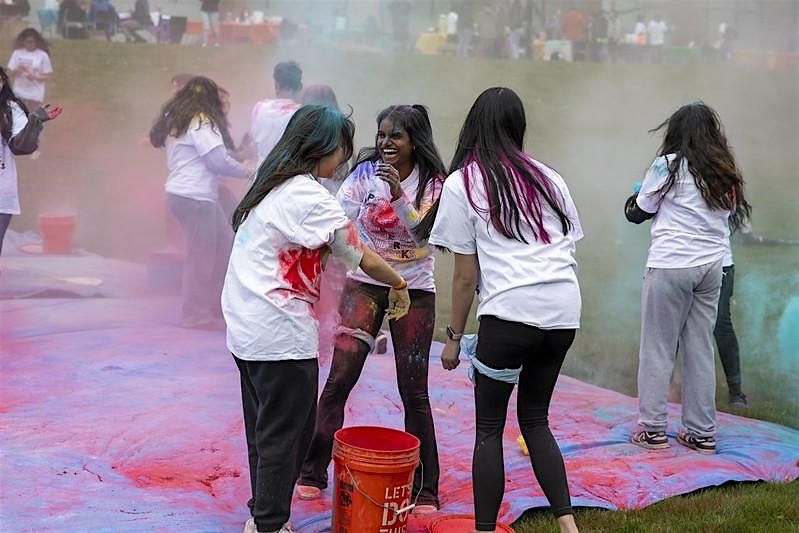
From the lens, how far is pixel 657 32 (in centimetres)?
1270

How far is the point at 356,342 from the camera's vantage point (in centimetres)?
361

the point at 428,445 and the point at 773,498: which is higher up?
the point at 428,445

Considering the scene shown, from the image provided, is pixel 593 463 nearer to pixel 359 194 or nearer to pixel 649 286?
pixel 649 286

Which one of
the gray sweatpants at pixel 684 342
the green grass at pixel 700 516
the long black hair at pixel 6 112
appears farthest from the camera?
the long black hair at pixel 6 112

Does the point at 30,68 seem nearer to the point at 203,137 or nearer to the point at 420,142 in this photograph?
the point at 203,137

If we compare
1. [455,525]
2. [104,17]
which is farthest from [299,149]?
[104,17]

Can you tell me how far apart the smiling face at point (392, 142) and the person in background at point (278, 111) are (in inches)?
99.2

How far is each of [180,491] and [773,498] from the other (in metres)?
2.44

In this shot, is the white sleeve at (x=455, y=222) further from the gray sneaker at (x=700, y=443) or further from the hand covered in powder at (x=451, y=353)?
the gray sneaker at (x=700, y=443)

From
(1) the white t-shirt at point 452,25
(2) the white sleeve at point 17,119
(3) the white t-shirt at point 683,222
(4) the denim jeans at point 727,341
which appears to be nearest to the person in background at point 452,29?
(1) the white t-shirt at point 452,25

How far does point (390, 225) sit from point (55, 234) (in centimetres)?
513

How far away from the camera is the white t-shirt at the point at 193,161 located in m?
6.34

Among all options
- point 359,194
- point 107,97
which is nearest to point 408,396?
point 359,194

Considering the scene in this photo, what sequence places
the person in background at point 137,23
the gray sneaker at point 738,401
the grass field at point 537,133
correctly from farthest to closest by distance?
1. the person in background at point 137,23
2. the grass field at point 537,133
3. the gray sneaker at point 738,401
